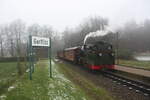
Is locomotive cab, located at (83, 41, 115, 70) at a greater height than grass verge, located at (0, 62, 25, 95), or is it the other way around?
locomotive cab, located at (83, 41, 115, 70)

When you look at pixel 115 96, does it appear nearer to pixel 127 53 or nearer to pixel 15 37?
pixel 127 53

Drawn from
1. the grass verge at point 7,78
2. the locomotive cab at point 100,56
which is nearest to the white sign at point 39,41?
the grass verge at point 7,78

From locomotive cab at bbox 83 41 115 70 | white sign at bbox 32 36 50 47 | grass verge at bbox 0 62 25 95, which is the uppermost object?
white sign at bbox 32 36 50 47

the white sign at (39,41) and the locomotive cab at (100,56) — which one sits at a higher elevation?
the white sign at (39,41)

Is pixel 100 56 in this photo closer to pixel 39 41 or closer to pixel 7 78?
pixel 39 41

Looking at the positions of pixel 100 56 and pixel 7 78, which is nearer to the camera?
pixel 7 78

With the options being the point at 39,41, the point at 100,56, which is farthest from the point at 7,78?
the point at 100,56

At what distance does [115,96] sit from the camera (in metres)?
7.60

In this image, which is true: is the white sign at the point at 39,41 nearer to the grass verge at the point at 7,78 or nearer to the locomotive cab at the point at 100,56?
the grass verge at the point at 7,78

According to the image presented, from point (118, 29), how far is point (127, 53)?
10997 millimetres

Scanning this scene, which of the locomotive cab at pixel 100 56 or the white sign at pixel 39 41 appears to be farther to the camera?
the locomotive cab at pixel 100 56

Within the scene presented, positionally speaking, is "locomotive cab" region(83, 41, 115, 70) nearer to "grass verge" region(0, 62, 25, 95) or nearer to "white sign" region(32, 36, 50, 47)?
"white sign" region(32, 36, 50, 47)

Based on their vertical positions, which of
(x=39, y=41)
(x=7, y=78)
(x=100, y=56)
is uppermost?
(x=39, y=41)

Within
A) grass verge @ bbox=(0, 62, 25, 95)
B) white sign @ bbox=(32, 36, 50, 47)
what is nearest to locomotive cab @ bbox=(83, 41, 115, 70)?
white sign @ bbox=(32, 36, 50, 47)
